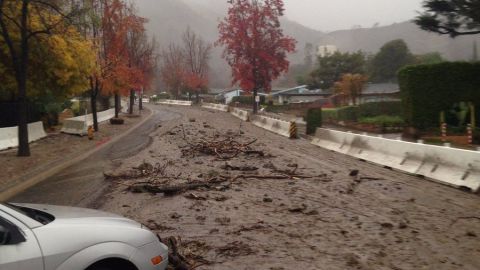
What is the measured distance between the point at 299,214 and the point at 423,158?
543cm

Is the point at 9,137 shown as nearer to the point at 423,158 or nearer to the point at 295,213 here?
the point at 295,213

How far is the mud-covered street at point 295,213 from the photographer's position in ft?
20.4

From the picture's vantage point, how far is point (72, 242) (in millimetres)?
3869

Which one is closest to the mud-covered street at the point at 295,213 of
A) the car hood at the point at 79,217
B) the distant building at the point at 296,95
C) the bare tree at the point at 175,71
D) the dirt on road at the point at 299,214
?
the dirt on road at the point at 299,214

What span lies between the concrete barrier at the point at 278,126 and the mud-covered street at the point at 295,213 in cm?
1083

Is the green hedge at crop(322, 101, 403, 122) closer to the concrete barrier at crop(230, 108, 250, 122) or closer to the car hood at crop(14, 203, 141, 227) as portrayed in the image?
the concrete barrier at crop(230, 108, 250, 122)

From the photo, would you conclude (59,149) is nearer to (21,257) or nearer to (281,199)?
(281,199)

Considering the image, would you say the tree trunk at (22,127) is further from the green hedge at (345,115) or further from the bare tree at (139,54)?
the green hedge at (345,115)

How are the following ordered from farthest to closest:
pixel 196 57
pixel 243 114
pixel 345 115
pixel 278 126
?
1. pixel 196 57
2. pixel 243 114
3. pixel 345 115
4. pixel 278 126

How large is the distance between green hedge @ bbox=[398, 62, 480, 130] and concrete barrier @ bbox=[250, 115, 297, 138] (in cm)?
654

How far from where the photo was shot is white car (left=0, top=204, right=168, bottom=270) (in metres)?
3.59

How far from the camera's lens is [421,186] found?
11008 mm

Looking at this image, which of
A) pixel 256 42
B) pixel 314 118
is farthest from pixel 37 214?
pixel 256 42

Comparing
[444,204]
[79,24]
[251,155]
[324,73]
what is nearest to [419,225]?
[444,204]
